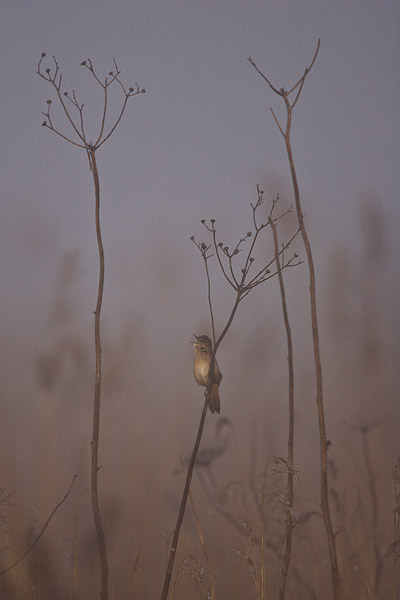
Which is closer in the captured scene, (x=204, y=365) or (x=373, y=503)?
(x=204, y=365)

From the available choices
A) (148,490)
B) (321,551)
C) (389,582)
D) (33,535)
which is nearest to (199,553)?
(148,490)

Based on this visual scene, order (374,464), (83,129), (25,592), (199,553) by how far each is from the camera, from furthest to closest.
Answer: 1. (374,464)
2. (199,553)
3. (25,592)
4. (83,129)

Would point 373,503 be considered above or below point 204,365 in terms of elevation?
below

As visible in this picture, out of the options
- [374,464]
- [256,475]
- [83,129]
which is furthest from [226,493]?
[83,129]

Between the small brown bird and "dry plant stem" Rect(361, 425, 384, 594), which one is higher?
the small brown bird

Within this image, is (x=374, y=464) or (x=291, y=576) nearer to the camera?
(x=291, y=576)

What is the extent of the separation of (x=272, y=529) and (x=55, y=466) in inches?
44.2

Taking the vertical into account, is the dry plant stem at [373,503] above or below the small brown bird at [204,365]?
below

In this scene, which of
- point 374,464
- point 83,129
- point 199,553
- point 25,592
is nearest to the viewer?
point 83,129

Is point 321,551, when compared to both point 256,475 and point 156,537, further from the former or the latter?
point 156,537

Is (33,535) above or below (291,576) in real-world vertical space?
above

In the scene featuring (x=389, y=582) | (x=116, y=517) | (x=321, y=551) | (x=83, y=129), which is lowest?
(x=389, y=582)

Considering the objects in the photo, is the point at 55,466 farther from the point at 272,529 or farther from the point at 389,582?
the point at 389,582

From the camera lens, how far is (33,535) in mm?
2404
